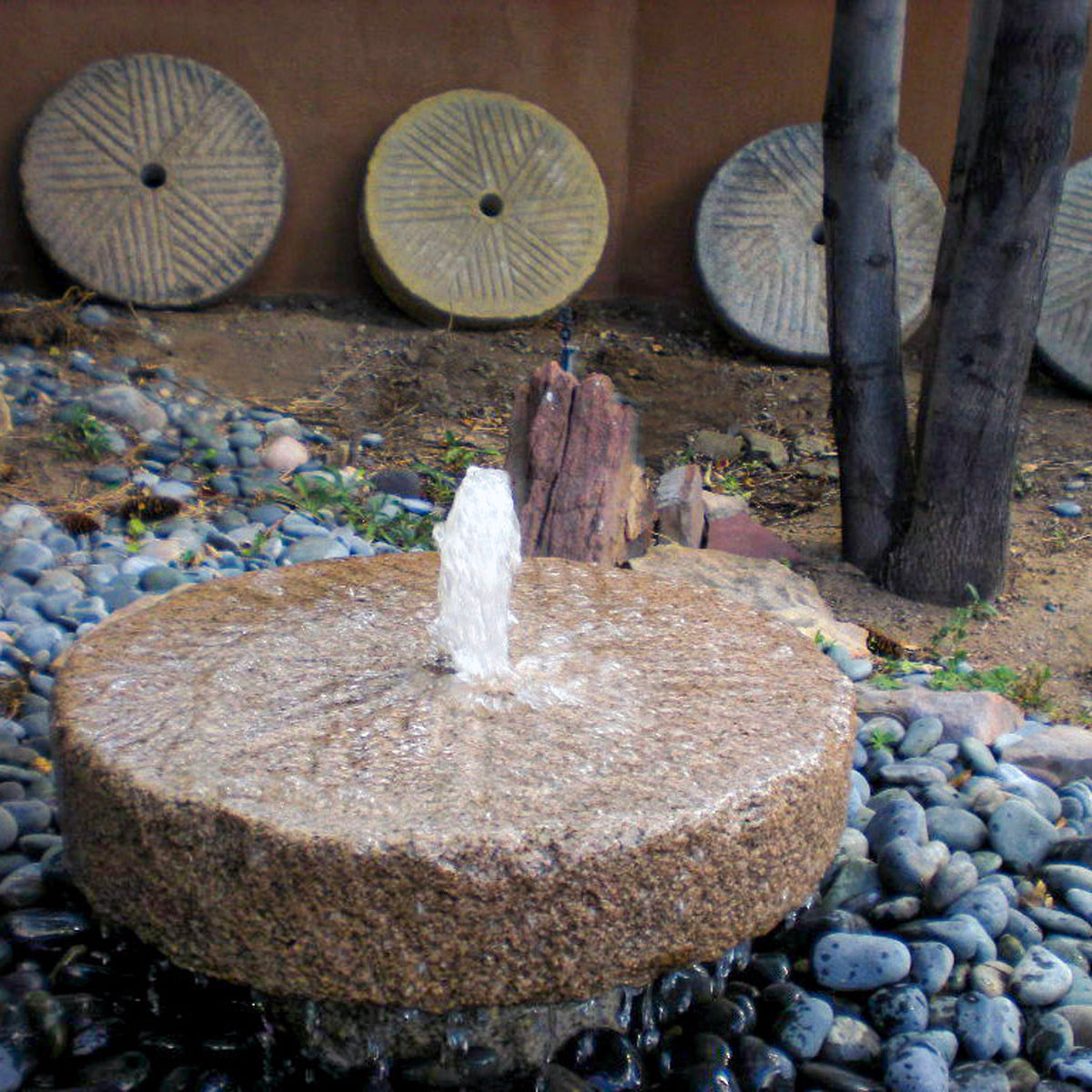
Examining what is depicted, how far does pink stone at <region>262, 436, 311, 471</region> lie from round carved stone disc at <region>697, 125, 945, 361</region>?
223cm

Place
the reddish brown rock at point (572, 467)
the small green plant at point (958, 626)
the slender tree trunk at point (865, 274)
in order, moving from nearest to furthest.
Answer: the reddish brown rock at point (572, 467), the small green plant at point (958, 626), the slender tree trunk at point (865, 274)

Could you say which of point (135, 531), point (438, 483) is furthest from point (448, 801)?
point (438, 483)

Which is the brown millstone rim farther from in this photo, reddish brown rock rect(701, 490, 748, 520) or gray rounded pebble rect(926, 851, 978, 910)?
reddish brown rock rect(701, 490, 748, 520)

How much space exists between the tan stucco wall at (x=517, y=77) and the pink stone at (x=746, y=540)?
2329 millimetres

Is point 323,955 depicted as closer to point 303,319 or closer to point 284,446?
point 284,446

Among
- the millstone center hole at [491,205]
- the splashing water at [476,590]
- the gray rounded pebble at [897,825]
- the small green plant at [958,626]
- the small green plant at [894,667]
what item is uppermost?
the millstone center hole at [491,205]

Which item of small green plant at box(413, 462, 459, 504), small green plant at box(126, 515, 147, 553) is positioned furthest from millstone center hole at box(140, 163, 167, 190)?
small green plant at box(126, 515, 147, 553)

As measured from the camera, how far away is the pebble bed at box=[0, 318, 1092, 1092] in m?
1.64

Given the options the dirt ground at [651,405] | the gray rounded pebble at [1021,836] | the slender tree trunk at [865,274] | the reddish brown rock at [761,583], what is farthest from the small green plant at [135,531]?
the gray rounded pebble at [1021,836]

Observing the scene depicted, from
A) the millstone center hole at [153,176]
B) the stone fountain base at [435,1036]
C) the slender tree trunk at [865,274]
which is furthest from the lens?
the millstone center hole at [153,176]

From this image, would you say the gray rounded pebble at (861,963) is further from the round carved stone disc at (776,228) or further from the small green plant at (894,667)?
the round carved stone disc at (776,228)

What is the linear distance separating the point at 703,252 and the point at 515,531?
3891mm

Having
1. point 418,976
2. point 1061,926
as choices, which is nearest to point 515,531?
point 418,976

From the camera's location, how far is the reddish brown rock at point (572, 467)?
303 cm
